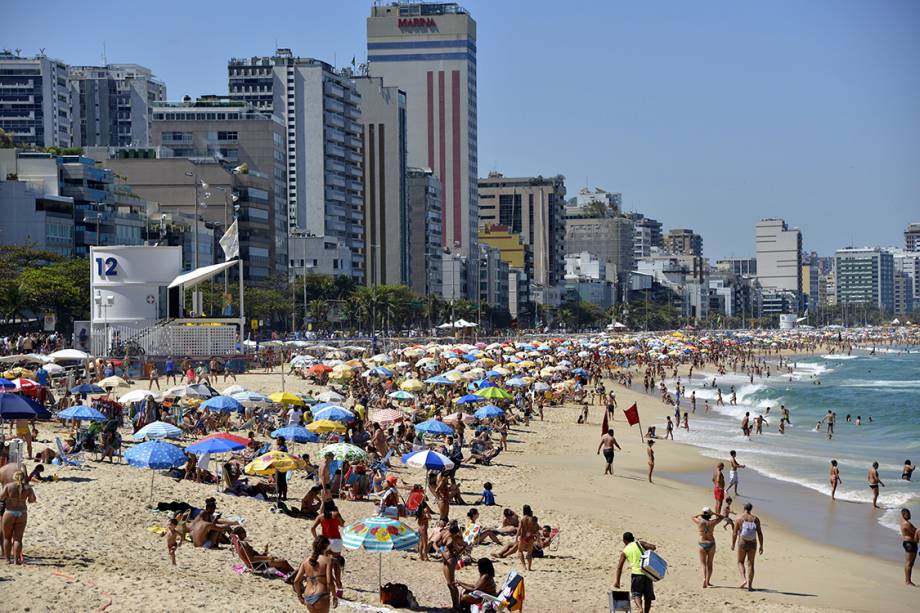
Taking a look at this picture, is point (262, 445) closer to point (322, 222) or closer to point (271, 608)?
point (271, 608)

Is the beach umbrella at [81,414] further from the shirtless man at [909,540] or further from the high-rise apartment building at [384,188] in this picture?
the high-rise apartment building at [384,188]

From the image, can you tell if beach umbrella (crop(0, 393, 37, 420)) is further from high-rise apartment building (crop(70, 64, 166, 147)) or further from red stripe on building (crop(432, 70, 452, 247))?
red stripe on building (crop(432, 70, 452, 247))

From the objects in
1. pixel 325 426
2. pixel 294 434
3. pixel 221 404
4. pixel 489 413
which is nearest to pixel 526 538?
pixel 294 434

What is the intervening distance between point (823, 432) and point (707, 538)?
2876cm

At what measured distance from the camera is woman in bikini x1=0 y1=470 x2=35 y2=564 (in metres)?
12.7

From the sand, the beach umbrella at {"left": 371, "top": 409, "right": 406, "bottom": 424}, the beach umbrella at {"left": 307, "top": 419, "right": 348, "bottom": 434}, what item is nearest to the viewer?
the sand

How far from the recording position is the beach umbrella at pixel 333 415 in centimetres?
2473

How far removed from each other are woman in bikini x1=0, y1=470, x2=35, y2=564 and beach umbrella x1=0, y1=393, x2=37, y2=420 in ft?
16.6

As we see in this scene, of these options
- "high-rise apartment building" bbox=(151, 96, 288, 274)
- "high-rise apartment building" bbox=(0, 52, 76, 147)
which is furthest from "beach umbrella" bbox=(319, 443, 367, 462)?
"high-rise apartment building" bbox=(0, 52, 76, 147)

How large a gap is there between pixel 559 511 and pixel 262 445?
5797mm

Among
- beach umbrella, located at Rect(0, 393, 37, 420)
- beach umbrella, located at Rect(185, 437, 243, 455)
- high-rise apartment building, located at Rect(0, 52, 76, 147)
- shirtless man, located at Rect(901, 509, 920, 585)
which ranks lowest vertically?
shirtless man, located at Rect(901, 509, 920, 585)

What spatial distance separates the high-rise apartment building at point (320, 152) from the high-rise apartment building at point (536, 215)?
6996cm

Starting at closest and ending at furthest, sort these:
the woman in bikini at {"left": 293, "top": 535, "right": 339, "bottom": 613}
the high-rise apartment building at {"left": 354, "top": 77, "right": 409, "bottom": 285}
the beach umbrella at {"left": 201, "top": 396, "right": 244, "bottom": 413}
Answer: the woman in bikini at {"left": 293, "top": 535, "right": 339, "bottom": 613}, the beach umbrella at {"left": 201, "top": 396, "right": 244, "bottom": 413}, the high-rise apartment building at {"left": 354, "top": 77, "right": 409, "bottom": 285}

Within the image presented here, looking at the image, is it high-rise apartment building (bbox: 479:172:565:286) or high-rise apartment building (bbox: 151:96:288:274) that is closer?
high-rise apartment building (bbox: 151:96:288:274)
